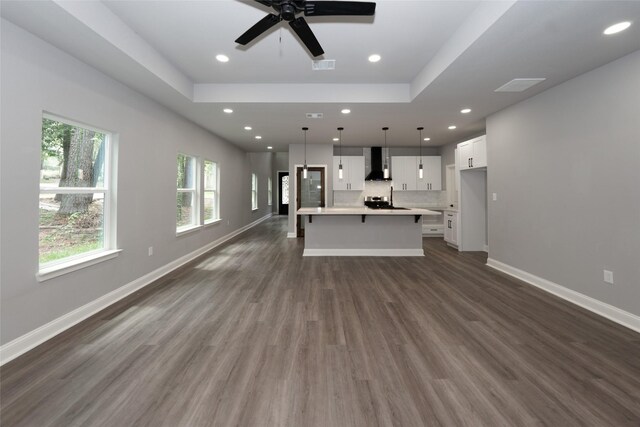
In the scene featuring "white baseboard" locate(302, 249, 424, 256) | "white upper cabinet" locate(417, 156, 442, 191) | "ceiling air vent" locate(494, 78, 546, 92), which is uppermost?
"ceiling air vent" locate(494, 78, 546, 92)

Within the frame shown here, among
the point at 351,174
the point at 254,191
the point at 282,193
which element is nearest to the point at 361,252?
the point at 351,174

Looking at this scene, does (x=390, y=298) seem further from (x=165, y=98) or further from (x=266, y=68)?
(x=165, y=98)

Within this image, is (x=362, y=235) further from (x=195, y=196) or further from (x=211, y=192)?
(x=211, y=192)

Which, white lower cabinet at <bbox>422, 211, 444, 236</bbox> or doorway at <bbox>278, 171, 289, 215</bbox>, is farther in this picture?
doorway at <bbox>278, 171, 289, 215</bbox>

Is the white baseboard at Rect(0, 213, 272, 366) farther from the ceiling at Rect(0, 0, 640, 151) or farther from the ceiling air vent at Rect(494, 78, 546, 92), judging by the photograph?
the ceiling air vent at Rect(494, 78, 546, 92)

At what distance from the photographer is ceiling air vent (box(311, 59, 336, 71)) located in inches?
133

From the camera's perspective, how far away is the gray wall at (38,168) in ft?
6.89

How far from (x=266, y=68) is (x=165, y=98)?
159 centimetres

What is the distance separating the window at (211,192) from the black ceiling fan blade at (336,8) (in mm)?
4732

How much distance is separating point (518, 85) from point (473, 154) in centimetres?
215

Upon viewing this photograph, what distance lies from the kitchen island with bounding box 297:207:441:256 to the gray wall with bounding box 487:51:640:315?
1645 mm

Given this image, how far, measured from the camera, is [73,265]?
264 cm

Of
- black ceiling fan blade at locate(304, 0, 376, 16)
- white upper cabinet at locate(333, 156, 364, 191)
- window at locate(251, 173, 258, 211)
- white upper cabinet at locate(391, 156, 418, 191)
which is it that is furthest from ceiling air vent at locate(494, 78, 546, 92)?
window at locate(251, 173, 258, 211)

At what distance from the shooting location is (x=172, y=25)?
2.69 metres
